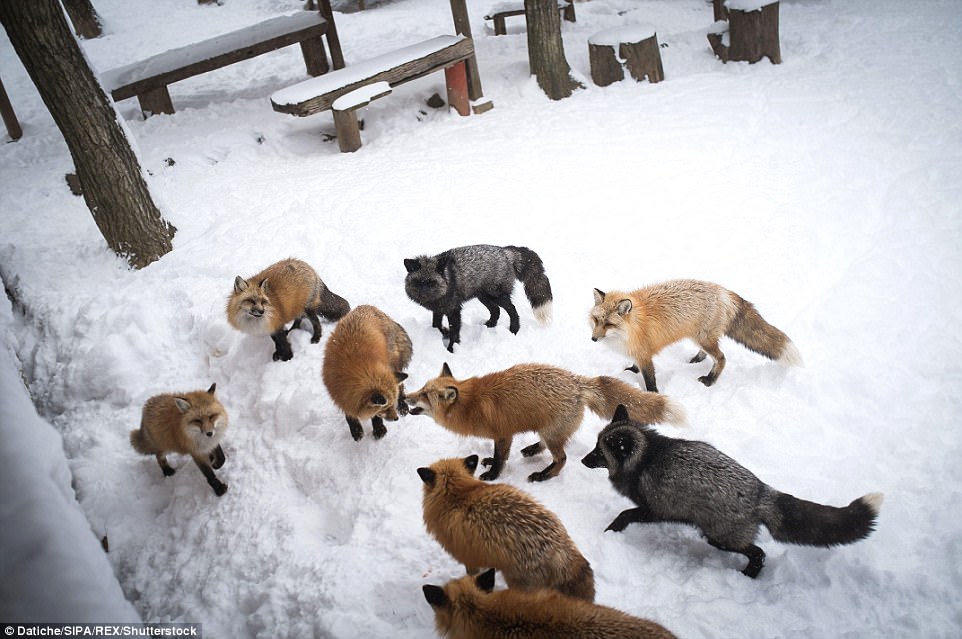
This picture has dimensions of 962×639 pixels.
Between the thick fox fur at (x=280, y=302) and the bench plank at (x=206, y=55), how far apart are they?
682 cm

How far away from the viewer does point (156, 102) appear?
31.9 feet

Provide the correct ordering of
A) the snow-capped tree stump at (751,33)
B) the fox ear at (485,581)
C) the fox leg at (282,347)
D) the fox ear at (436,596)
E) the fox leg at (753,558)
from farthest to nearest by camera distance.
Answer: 1. the snow-capped tree stump at (751,33)
2. the fox leg at (282,347)
3. the fox leg at (753,558)
4. the fox ear at (485,581)
5. the fox ear at (436,596)

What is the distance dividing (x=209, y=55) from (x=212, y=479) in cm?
867

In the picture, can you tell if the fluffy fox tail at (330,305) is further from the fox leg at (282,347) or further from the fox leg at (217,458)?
the fox leg at (217,458)

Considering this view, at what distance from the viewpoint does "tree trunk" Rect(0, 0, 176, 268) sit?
5.19 metres

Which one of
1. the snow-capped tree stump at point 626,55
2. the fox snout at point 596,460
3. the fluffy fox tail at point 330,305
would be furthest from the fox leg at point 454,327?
the snow-capped tree stump at point 626,55

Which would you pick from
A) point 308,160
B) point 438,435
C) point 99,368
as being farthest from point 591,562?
point 308,160

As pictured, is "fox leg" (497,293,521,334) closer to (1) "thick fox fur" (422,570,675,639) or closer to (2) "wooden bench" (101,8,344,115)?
(1) "thick fox fur" (422,570,675,639)

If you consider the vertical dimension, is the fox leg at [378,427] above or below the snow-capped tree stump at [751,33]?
below

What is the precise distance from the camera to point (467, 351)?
15.8ft

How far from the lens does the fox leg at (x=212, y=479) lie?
368cm

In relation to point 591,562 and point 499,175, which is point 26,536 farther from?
point 499,175

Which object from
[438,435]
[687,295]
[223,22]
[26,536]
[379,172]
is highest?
[223,22]

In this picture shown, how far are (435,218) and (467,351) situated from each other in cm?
243
